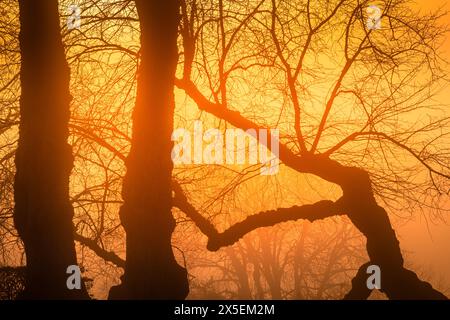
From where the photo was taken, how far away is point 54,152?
7.55 m

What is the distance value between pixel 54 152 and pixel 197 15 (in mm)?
Answer: 3533

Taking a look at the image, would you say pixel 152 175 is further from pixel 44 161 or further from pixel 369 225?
pixel 369 225

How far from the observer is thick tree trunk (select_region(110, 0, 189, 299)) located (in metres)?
6.97

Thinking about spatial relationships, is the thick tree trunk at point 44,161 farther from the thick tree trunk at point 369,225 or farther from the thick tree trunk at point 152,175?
the thick tree trunk at point 369,225

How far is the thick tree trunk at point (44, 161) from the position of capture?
740 centimetres

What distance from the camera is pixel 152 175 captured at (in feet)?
23.2

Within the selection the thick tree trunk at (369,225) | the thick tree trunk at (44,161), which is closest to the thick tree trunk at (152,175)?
the thick tree trunk at (44,161)

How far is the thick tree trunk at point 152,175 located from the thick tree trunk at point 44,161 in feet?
2.69

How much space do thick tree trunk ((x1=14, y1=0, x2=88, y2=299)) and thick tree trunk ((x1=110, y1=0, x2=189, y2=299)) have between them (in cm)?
82

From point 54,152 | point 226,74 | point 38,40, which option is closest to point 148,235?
point 54,152

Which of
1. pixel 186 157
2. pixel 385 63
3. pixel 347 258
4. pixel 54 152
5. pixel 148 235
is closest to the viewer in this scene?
pixel 148 235

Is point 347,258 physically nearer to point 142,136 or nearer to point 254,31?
point 254,31

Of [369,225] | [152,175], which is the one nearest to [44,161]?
[152,175]

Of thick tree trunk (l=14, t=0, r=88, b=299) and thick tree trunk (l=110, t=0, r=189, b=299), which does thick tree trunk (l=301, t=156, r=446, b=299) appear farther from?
thick tree trunk (l=14, t=0, r=88, b=299)
